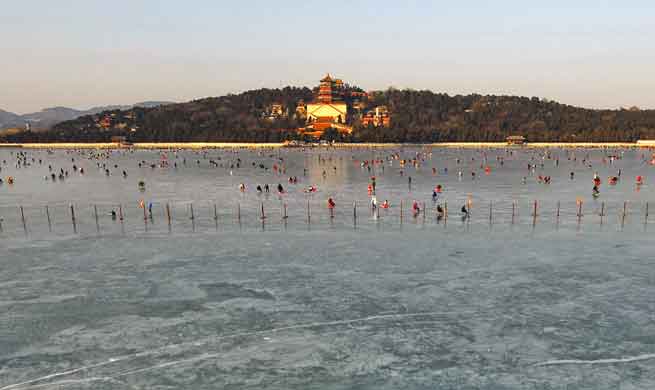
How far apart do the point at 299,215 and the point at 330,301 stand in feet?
72.4

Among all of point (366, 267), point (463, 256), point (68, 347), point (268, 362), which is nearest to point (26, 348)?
point (68, 347)

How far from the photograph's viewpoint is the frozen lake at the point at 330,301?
53.6ft

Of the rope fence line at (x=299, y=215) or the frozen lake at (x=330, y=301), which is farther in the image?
the rope fence line at (x=299, y=215)

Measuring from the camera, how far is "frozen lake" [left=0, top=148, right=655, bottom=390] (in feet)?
53.6

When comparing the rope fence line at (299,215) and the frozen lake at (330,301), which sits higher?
the frozen lake at (330,301)

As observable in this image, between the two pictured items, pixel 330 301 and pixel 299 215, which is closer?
pixel 330 301

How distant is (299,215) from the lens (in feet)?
145

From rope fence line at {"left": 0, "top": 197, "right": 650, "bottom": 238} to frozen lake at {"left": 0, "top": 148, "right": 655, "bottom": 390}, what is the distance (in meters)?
0.42

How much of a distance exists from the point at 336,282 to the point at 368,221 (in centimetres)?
1631

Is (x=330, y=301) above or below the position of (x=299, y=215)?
above

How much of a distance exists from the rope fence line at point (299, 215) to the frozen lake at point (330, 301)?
1.38 ft

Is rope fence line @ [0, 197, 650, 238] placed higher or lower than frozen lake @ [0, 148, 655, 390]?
lower

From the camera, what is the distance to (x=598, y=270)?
26469 mm

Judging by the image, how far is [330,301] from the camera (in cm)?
2231
